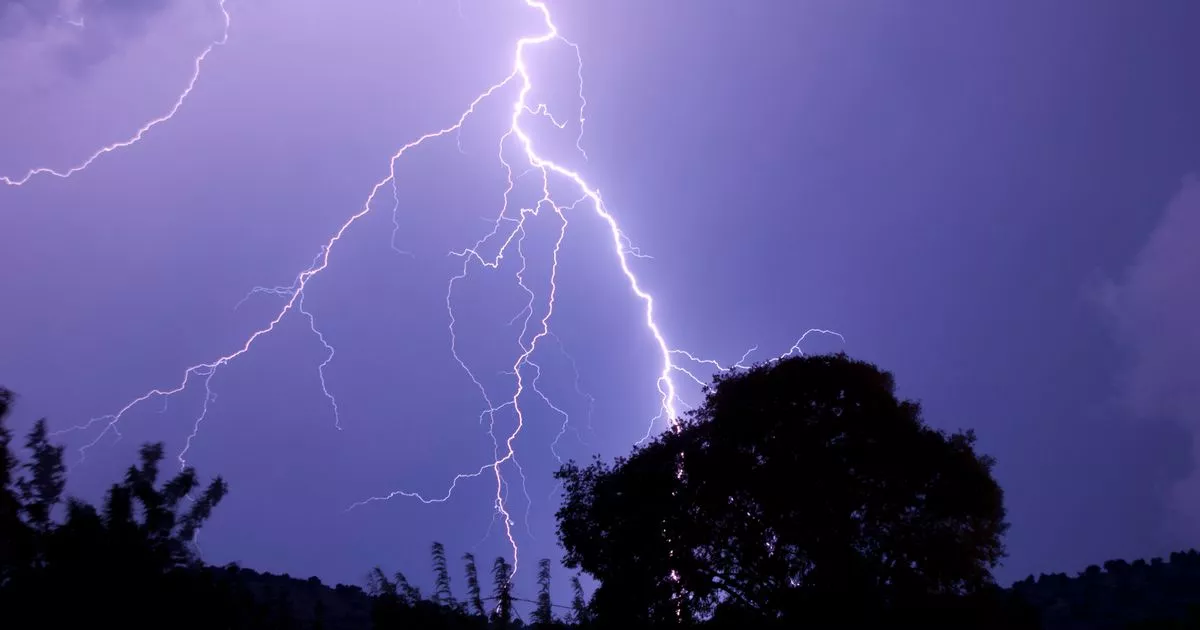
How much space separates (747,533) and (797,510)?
3.46 feet

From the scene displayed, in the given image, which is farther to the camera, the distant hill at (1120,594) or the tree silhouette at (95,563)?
the distant hill at (1120,594)

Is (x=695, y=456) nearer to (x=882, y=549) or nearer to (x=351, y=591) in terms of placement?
(x=882, y=549)

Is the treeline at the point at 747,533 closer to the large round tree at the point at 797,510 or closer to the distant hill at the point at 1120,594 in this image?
the large round tree at the point at 797,510

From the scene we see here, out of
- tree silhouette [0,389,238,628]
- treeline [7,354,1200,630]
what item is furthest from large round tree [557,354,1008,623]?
tree silhouette [0,389,238,628]

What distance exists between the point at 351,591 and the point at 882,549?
38.0 m

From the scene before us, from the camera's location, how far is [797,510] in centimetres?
1307

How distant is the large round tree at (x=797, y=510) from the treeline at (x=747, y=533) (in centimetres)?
3

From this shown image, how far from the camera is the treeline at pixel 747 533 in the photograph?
1195 cm

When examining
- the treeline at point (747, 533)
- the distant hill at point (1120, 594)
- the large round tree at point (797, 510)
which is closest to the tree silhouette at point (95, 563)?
the treeline at point (747, 533)

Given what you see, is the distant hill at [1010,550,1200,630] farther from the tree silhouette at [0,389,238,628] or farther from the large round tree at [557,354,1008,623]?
the tree silhouette at [0,389,238,628]

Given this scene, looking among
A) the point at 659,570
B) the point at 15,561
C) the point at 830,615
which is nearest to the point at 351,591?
the point at 15,561

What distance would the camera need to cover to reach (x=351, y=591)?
42.9m

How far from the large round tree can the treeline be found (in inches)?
1.1

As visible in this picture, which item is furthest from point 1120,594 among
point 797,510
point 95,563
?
point 95,563
